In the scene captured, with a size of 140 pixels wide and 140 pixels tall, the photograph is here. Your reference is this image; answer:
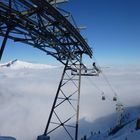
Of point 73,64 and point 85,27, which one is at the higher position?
point 85,27

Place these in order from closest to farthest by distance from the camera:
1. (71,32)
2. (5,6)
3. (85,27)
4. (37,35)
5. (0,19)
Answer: (5,6) < (0,19) < (37,35) < (71,32) < (85,27)

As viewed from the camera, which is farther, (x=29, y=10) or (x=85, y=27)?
(x=85, y=27)

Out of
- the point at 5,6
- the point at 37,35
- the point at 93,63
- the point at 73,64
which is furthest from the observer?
the point at 93,63

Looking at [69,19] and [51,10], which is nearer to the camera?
[51,10]

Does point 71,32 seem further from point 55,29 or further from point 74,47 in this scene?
point 74,47

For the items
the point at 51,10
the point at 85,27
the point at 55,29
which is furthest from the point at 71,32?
the point at 51,10

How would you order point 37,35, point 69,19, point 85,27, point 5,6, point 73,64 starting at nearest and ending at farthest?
point 5,6 < point 37,35 < point 69,19 < point 85,27 < point 73,64

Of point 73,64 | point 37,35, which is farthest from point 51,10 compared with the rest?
point 73,64

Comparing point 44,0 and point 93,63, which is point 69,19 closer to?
point 44,0

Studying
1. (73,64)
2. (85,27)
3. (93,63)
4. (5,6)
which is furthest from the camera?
(93,63)
